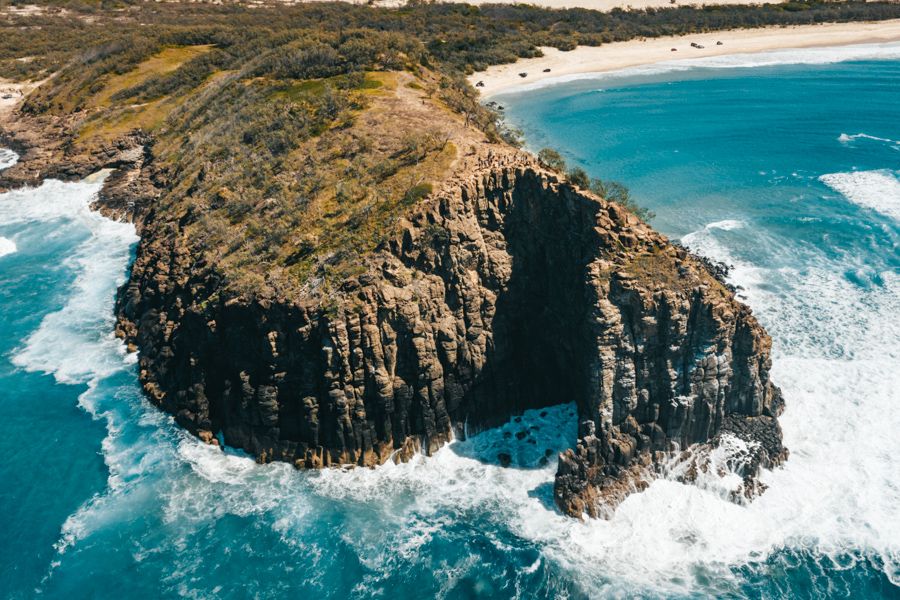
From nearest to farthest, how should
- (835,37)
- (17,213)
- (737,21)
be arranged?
(17,213), (835,37), (737,21)

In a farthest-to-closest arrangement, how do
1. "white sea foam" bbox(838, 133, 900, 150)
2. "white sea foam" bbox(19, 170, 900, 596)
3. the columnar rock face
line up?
"white sea foam" bbox(838, 133, 900, 150), the columnar rock face, "white sea foam" bbox(19, 170, 900, 596)

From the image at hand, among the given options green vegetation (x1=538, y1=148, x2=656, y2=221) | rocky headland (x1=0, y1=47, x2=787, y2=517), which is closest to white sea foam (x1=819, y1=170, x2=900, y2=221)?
green vegetation (x1=538, y1=148, x2=656, y2=221)

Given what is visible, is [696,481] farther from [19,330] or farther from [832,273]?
[19,330]

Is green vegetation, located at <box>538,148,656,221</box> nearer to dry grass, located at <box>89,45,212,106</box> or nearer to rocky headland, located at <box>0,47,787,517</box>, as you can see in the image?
rocky headland, located at <box>0,47,787,517</box>

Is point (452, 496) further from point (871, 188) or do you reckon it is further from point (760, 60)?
point (760, 60)

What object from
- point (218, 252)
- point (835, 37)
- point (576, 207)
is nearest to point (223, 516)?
point (218, 252)

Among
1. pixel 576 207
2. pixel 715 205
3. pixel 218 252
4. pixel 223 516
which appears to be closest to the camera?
pixel 223 516
